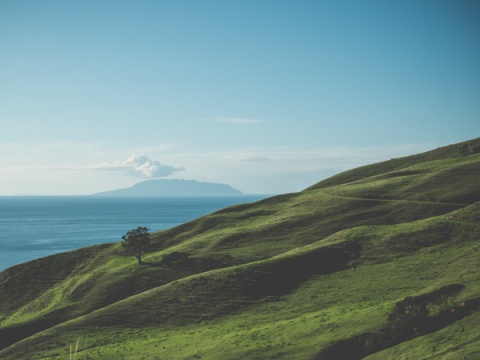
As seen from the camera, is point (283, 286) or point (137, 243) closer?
point (283, 286)

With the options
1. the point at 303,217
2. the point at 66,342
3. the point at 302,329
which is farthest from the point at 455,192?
the point at 66,342

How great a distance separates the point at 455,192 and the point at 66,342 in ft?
294

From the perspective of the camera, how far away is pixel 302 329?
5369cm

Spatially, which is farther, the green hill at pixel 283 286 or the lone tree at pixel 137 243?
the lone tree at pixel 137 243

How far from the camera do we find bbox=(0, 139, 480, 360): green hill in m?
48.5

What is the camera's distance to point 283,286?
7100 centimetres

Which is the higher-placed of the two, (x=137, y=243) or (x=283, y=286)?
(x=137, y=243)

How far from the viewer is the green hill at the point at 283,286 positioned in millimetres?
48500

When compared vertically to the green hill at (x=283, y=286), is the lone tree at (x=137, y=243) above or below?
above

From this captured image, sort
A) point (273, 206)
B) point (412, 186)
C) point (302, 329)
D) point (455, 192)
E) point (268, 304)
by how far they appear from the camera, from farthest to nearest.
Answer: point (273, 206)
point (412, 186)
point (455, 192)
point (268, 304)
point (302, 329)

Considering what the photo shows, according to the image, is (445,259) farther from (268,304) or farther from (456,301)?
(268,304)

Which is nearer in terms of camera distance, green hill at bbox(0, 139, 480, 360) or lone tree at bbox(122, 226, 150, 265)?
green hill at bbox(0, 139, 480, 360)

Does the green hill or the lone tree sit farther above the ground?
the lone tree

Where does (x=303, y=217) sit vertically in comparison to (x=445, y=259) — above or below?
above
